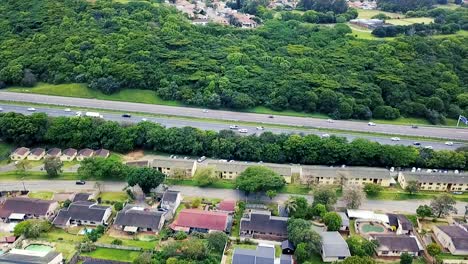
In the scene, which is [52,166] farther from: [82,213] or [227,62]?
[227,62]

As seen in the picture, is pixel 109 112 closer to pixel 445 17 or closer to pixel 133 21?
pixel 133 21

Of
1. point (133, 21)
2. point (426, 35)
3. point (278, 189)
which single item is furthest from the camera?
point (426, 35)

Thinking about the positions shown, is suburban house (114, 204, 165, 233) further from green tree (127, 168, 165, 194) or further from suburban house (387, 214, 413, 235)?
suburban house (387, 214, 413, 235)

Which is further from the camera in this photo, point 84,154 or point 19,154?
point 84,154

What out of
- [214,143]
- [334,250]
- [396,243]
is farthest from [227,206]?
[396,243]

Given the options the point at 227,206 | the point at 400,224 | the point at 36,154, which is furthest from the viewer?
the point at 36,154

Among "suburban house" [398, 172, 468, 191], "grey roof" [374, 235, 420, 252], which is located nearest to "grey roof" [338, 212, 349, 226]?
"grey roof" [374, 235, 420, 252]

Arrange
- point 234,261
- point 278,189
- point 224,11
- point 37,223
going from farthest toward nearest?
point 224,11 < point 278,189 < point 37,223 < point 234,261

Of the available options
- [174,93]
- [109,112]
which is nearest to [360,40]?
[174,93]
